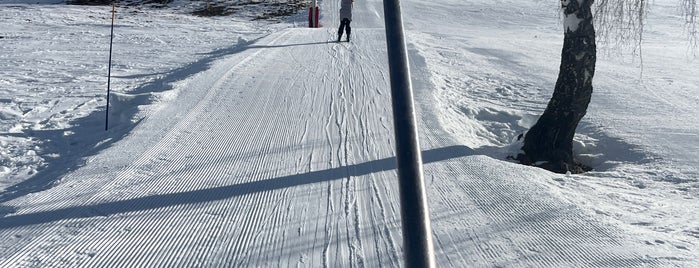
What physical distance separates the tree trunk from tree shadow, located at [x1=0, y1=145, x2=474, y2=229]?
5.01ft

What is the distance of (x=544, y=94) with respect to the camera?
42.9ft

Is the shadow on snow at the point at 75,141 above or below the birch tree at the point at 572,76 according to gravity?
below

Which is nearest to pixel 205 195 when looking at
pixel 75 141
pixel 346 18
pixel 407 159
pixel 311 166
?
pixel 311 166

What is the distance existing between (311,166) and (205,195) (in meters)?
1.26

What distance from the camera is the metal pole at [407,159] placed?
2033 millimetres

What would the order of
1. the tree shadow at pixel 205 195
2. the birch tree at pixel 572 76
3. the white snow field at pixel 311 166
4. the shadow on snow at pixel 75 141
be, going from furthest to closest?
the birch tree at pixel 572 76 < the shadow on snow at pixel 75 141 < the tree shadow at pixel 205 195 < the white snow field at pixel 311 166

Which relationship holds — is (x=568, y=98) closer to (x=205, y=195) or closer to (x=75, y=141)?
(x=205, y=195)

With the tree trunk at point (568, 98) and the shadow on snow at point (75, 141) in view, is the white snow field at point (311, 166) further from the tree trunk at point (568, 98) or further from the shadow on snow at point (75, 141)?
the tree trunk at point (568, 98)

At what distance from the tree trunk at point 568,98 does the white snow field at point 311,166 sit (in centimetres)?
53

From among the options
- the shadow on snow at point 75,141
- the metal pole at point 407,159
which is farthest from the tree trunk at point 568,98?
the metal pole at point 407,159

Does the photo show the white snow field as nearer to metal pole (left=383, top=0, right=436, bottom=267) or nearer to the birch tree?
the birch tree

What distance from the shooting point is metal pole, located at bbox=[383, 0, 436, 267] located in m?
2.03

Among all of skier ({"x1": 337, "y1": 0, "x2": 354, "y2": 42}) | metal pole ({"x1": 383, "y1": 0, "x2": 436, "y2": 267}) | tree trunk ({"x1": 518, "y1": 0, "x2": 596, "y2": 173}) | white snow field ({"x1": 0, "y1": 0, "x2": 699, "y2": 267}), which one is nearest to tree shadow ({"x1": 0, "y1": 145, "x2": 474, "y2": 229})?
white snow field ({"x1": 0, "y1": 0, "x2": 699, "y2": 267})

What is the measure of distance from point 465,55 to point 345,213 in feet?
42.8
